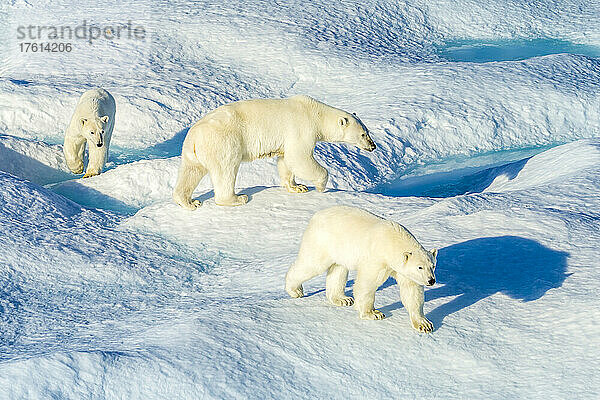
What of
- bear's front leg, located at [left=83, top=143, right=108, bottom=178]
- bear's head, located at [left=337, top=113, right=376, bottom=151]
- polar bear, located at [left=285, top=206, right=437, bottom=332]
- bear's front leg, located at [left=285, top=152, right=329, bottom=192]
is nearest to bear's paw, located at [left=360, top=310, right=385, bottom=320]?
polar bear, located at [left=285, top=206, right=437, bottom=332]

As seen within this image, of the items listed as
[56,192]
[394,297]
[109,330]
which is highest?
[394,297]

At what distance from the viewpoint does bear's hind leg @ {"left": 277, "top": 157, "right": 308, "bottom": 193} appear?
628cm

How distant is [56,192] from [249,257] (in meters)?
2.68

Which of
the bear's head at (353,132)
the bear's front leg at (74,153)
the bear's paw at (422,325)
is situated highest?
the bear's head at (353,132)

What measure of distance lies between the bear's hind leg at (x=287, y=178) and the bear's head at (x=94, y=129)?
2117mm

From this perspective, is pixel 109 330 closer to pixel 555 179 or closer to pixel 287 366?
pixel 287 366

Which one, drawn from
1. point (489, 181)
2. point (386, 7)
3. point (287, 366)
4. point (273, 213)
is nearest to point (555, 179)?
point (489, 181)

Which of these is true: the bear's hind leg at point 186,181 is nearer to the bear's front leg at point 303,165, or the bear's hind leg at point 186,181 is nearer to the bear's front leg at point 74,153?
the bear's front leg at point 303,165

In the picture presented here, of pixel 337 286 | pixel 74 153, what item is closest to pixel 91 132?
pixel 74 153

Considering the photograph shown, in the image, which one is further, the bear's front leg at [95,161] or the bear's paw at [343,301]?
the bear's front leg at [95,161]

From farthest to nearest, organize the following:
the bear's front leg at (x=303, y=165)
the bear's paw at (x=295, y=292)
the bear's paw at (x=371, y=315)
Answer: the bear's front leg at (x=303, y=165) < the bear's paw at (x=295, y=292) < the bear's paw at (x=371, y=315)

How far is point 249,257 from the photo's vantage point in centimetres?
562

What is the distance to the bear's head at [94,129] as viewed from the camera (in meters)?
7.50

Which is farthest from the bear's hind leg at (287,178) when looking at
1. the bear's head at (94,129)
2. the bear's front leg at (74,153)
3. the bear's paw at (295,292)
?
the bear's front leg at (74,153)
